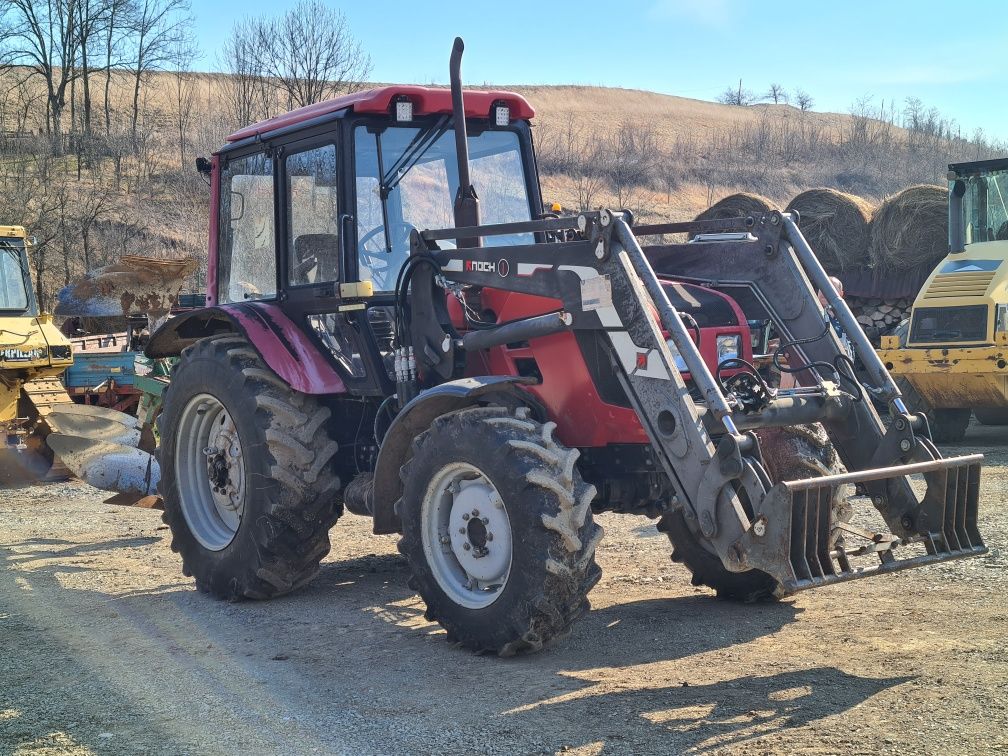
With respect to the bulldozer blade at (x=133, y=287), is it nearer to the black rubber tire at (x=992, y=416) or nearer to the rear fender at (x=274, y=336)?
the rear fender at (x=274, y=336)

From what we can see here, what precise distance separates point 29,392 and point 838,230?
36.0ft

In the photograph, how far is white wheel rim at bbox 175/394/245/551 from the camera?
21.5ft

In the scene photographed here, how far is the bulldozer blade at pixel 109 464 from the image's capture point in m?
8.70

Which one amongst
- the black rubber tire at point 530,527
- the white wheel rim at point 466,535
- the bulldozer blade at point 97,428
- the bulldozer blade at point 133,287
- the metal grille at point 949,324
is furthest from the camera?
the bulldozer blade at point 133,287

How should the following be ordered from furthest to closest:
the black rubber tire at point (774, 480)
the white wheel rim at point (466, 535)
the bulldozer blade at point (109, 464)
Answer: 1. the bulldozer blade at point (109, 464)
2. the black rubber tire at point (774, 480)
3. the white wheel rim at point (466, 535)

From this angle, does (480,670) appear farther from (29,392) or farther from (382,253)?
(29,392)

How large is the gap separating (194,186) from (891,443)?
2803 centimetres

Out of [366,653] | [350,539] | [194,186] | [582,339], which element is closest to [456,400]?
[582,339]

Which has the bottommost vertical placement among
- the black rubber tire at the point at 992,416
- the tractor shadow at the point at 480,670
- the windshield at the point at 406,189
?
the tractor shadow at the point at 480,670

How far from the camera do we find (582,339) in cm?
502

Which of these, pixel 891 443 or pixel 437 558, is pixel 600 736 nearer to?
pixel 437 558

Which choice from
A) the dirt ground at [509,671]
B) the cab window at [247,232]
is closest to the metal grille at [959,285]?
the dirt ground at [509,671]

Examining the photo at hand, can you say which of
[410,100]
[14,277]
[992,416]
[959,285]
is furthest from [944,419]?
[14,277]

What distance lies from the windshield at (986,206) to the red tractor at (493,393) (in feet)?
24.5
